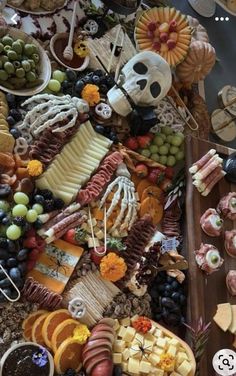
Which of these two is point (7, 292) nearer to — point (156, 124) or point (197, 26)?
point (156, 124)

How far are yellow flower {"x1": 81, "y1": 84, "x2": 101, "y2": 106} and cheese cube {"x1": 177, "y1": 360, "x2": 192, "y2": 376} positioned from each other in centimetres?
127

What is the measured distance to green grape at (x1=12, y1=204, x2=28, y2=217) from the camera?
258 cm

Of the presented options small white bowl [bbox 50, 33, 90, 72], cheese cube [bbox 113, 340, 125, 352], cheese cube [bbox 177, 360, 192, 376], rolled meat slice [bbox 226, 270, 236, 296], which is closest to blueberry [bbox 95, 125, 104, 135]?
small white bowl [bbox 50, 33, 90, 72]

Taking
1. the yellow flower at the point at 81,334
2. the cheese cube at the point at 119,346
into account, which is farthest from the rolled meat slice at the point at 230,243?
the yellow flower at the point at 81,334

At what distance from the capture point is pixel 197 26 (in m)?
3.63

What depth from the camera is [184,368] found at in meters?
2.59

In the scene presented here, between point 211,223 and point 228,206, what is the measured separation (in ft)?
0.50

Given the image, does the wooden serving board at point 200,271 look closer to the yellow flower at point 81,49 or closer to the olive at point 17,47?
the yellow flower at point 81,49

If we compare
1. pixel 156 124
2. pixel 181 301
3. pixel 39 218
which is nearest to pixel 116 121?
pixel 156 124

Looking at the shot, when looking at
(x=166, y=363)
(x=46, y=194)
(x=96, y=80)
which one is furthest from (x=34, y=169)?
(x=166, y=363)

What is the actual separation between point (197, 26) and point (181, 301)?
1657 mm

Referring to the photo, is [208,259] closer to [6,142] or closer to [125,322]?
[125,322]

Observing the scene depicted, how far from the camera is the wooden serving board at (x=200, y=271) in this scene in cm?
278

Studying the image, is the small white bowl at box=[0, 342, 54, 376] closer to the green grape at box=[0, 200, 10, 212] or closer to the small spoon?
the green grape at box=[0, 200, 10, 212]
